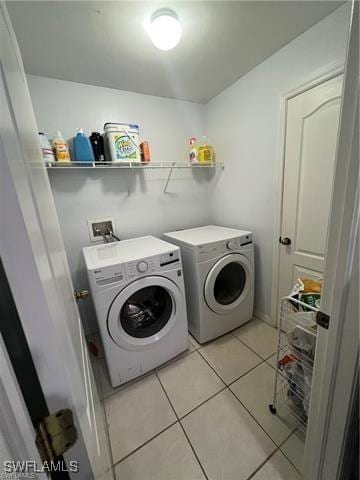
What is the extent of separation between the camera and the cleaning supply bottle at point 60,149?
1.46 metres

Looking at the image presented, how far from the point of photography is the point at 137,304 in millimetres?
1529

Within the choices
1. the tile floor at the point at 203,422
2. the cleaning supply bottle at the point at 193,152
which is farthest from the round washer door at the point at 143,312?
the cleaning supply bottle at the point at 193,152

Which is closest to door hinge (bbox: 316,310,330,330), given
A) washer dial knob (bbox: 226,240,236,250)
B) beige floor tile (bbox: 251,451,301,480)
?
beige floor tile (bbox: 251,451,301,480)

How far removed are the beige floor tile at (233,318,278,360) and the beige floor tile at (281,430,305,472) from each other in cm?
51

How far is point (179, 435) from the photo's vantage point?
1104 millimetres

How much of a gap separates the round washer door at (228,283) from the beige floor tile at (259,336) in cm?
28

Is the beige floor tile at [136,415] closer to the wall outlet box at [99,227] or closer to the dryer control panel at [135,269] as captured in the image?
the dryer control panel at [135,269]

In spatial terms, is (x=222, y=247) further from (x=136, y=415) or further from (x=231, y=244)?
(x=136, y=415)

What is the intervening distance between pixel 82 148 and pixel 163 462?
2052mm

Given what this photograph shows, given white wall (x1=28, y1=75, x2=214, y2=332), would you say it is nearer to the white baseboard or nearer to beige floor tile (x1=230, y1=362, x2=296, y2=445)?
the white baseboard

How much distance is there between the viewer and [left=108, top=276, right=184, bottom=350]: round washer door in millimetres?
1245

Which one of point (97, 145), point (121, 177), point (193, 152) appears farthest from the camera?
point (193, 152)

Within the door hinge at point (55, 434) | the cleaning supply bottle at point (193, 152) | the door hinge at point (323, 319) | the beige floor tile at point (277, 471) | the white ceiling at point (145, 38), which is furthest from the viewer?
the cleaning supply bottle at point (193, 152)

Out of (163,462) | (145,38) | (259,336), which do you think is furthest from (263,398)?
(145,38)
